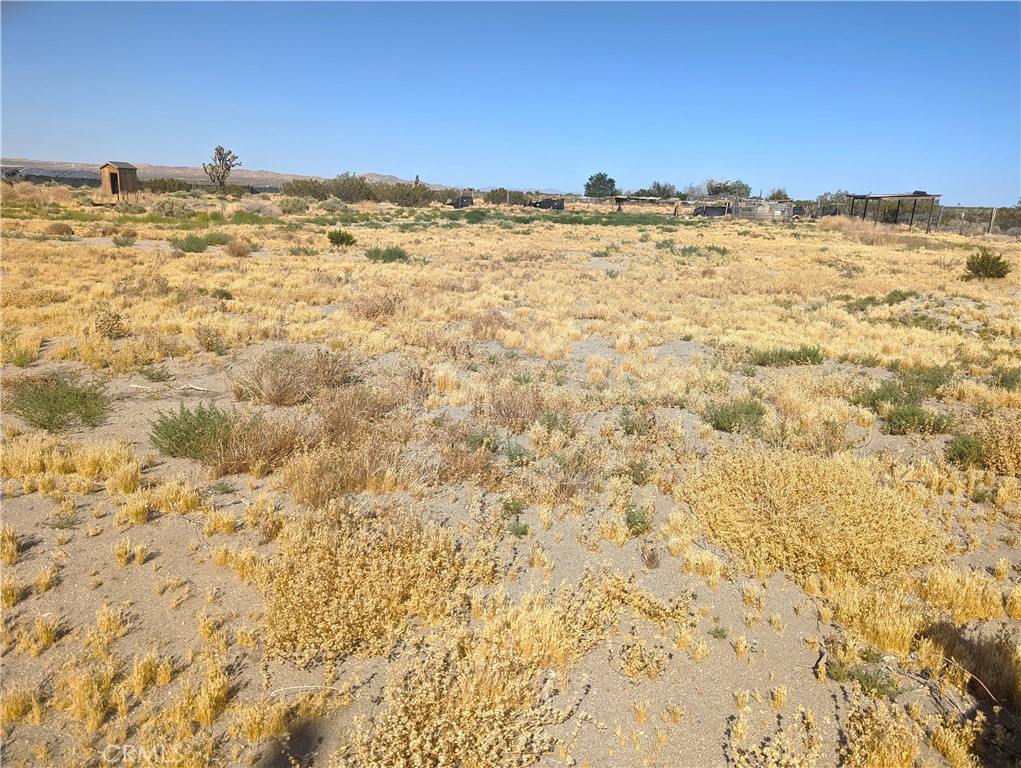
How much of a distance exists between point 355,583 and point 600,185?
12596 cm

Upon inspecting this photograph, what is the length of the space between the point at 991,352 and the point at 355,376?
1216 cm

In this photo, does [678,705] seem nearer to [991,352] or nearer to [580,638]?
[580,638]

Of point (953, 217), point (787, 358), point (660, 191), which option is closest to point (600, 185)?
point (660, 191)

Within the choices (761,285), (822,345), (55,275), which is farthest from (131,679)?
(761,285)

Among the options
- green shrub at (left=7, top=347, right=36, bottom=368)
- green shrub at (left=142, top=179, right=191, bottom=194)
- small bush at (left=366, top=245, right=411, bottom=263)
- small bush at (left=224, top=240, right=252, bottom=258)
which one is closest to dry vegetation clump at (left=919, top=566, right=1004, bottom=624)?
green shrub at (left=7, top=347, right=36, bottom=368)

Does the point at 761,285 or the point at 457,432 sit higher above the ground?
the point at 761,285

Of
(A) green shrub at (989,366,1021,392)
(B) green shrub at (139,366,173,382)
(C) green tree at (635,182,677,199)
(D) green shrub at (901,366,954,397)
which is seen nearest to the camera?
(B) green shrub at (139,366,173,382)

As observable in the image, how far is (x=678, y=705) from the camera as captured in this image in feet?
11.5

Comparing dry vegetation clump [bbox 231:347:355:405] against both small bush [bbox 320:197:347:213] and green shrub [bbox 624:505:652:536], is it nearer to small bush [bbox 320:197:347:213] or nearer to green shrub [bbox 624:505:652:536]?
green shrub [bbox 624:505:652:536]

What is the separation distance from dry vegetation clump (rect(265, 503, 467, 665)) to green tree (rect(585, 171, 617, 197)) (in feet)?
406

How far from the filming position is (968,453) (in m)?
6.49

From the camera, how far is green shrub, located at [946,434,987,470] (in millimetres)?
6469

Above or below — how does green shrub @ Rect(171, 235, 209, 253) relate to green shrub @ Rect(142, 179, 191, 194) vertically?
below

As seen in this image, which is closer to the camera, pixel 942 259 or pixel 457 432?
pixel 457 432
